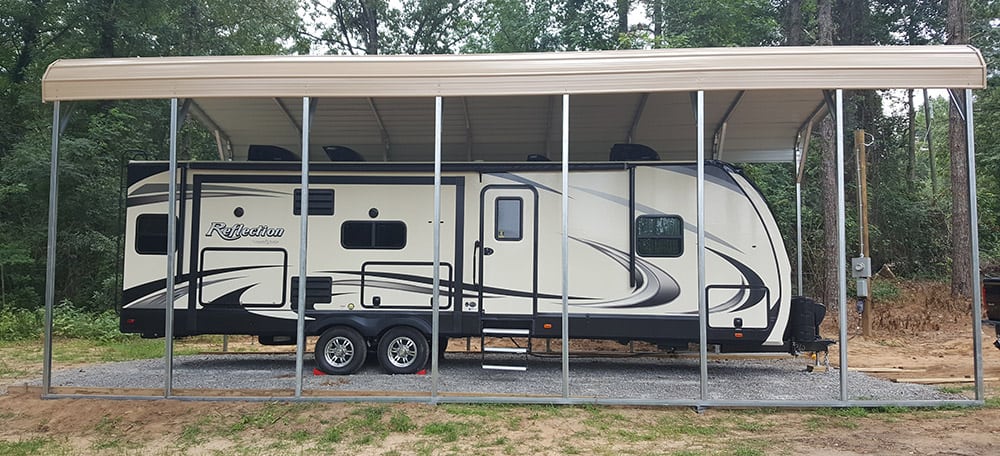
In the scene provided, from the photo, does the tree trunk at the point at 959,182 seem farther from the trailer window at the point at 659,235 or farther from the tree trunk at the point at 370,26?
the tree trunk at the point at 370,26

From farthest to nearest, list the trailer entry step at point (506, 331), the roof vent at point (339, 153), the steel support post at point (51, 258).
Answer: the roof vent at point (339, 153)
the trailer entry step at point (506, 331)
the steel support post at point (51, 258)

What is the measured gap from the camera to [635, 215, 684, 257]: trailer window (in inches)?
309

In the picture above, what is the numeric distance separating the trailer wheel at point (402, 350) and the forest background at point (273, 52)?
25.7 feet

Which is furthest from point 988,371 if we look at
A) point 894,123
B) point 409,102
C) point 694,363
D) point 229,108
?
point 894,123

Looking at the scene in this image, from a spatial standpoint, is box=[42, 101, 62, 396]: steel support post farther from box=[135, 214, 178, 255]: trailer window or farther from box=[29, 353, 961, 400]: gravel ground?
box=[135, 214, 178, 255]: trailer window

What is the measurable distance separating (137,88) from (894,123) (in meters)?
22.4

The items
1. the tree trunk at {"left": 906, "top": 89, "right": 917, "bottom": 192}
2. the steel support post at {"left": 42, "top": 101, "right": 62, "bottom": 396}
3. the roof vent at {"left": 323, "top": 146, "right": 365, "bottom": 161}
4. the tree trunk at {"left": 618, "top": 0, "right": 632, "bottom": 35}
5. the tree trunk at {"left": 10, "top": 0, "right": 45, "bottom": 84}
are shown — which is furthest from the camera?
the tree trunk at {"left": 906, "top": 89, "right": 917, "bottom": 192}

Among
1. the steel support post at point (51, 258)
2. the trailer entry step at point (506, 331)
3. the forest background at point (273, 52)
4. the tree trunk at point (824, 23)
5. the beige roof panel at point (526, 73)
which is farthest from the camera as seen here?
the forest background at point (273, 52)

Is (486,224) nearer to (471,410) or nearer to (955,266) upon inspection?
(471,410)

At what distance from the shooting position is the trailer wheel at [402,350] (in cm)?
804

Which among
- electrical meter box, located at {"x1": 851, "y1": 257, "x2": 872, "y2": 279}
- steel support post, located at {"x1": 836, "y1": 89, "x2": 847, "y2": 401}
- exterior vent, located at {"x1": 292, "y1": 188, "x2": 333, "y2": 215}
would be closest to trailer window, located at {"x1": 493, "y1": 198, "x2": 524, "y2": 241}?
exterior vent, located at {"x1": 292, "y1": 188, "x2": 333, "y2": 215}

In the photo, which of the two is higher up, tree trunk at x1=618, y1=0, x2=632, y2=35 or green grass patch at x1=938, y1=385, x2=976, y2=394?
tree trunk at x1=618, y1=0, x2=632, y2=35

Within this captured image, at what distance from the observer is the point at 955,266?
1469 cm

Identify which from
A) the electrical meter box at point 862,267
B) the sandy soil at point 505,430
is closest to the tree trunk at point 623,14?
the electrical meter box at point 862,267
